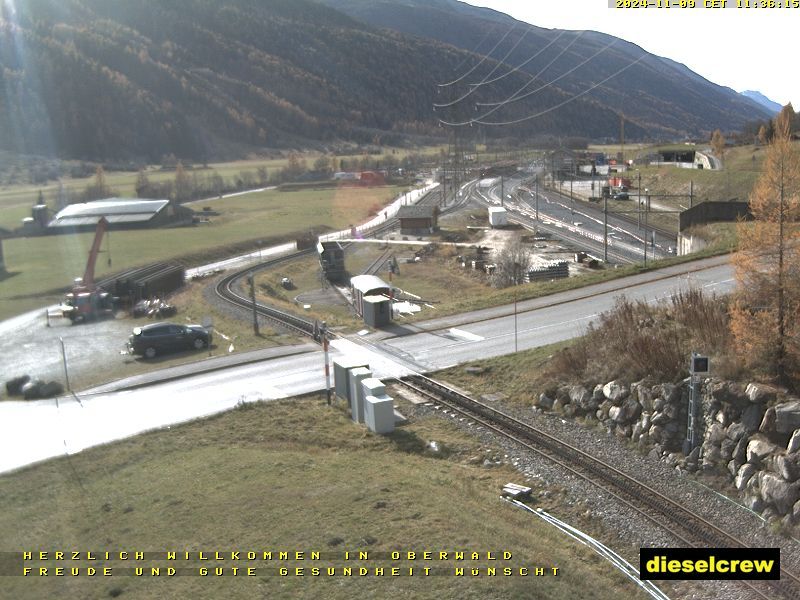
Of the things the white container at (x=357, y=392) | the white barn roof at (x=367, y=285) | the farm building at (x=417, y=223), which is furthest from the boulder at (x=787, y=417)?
the farm building at (x=417, y=223)

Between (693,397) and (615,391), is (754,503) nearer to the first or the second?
(693,397)

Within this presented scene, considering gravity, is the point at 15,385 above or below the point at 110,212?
below

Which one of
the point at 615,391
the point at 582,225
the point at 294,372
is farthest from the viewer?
the point at 582,225

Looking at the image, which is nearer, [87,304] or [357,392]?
[357,392]

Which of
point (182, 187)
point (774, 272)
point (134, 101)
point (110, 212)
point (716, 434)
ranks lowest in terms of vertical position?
point (716, 434)

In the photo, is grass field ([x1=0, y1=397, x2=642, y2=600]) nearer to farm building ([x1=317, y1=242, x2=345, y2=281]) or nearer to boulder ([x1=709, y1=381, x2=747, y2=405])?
boulder ([x1=709, y1=381, x2=747, y2=405])

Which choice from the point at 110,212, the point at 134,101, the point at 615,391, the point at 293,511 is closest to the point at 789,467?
the point at 615,391
